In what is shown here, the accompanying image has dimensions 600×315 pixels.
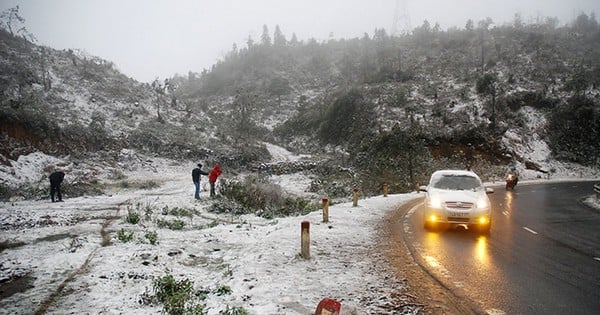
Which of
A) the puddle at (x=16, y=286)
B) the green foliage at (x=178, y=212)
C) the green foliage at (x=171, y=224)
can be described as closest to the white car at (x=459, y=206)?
the green foliage at (x=171, y=224)

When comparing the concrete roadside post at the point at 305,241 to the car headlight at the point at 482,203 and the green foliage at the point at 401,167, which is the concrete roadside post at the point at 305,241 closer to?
the car headlight at the point at 482,203

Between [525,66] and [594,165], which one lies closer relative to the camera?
[594,165]

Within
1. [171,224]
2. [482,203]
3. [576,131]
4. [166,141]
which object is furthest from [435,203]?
[576,131]

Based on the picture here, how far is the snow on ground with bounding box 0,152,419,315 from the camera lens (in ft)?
21.6

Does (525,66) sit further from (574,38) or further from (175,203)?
(175,203)

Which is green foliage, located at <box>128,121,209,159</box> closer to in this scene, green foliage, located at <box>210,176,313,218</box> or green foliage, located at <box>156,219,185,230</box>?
green foliage, located at <box>210,176,313,218</box>

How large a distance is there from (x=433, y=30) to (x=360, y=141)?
6435 cm

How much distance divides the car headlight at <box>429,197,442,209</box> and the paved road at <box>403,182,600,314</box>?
2.67ft

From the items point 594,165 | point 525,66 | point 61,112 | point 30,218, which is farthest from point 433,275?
point 525,66

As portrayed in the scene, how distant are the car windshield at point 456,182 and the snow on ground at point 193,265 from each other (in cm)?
270

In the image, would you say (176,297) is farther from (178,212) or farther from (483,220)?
(178,212)

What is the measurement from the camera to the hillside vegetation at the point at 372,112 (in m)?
36.2

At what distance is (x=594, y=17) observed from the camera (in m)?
105

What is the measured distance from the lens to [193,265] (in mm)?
9125
